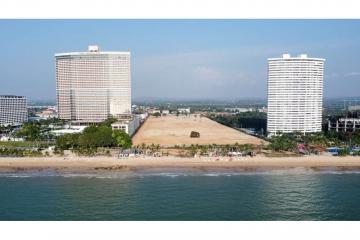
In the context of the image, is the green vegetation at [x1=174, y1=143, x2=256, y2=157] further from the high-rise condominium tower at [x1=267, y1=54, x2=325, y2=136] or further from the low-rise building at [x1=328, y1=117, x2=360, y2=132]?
the low-rise building at [x1=328, y1=117, x2=360, y2=132]

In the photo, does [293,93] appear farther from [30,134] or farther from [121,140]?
[30,134]

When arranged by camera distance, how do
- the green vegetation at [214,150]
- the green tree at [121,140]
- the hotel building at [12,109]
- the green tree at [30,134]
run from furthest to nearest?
the hotel building at [12,109], the green tree at [30,134], the green tree at [121,140], the green vegetation at [214,150]

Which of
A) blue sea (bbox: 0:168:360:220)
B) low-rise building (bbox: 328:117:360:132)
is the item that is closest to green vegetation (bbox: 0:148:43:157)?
blue sea (bbox: 0:168:360:220)

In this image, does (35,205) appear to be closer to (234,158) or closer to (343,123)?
(234,158)

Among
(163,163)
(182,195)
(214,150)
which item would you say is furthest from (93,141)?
(182,195)

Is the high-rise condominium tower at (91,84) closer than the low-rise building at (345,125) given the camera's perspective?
No

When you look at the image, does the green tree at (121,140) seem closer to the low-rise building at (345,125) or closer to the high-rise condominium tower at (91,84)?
the high-rise condominium tower at (91,84)

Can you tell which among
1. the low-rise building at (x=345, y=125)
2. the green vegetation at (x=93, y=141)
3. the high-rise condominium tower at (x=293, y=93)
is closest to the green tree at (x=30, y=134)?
the green vegetation at (x=93, y=141)

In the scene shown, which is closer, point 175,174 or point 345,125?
point 175,174
